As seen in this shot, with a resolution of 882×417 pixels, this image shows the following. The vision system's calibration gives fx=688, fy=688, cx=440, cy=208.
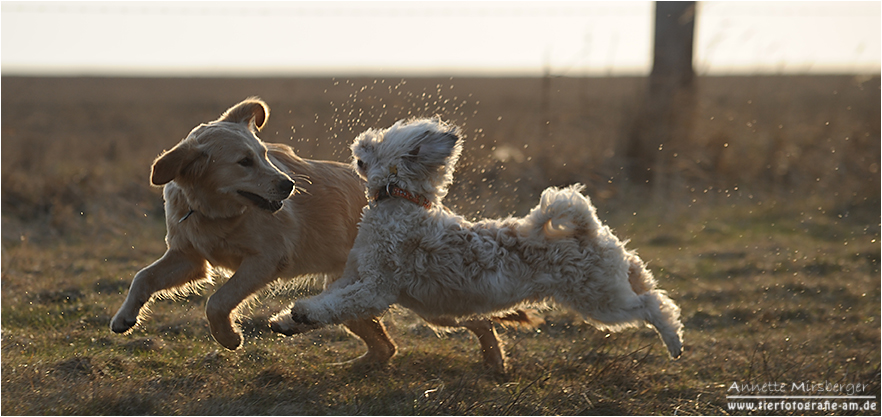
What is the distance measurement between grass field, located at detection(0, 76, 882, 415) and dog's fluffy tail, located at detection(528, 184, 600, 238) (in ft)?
3.30

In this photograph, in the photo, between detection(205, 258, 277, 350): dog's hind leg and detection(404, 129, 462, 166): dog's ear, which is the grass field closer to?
detection(205, 258, 277, 350): dog's hind leg

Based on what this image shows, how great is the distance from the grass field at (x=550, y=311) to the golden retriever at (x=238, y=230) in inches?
13.2

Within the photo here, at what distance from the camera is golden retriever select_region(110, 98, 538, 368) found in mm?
3752

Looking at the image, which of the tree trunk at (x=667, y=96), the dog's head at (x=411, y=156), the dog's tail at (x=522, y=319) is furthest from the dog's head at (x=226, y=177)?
the tree trunk at (x=667, y=96)

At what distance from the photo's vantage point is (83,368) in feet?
12.9

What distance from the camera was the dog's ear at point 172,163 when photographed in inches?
139

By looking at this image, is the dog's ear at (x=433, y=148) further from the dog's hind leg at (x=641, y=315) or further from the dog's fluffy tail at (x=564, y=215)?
the dog's hind leg at (x=641, y=315)

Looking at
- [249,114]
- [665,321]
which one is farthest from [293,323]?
[665,321]

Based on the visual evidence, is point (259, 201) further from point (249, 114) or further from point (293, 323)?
point (293, 323)

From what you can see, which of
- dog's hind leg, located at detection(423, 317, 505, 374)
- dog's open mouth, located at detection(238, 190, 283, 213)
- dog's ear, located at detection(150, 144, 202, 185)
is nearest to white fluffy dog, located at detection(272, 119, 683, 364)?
dog's open mouth, located at detection(238, 190, 283, 213)

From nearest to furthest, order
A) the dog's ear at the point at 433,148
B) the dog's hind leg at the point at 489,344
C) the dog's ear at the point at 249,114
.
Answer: the dog's ear at the point at 433,148 < the dog's ear at the point at 249,114 < the dog's hind leg at the point at 489,344

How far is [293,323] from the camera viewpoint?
129 inches

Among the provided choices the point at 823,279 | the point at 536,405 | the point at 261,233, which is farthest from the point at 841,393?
the point at 261,233

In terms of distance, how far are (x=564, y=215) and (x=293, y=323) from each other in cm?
141
